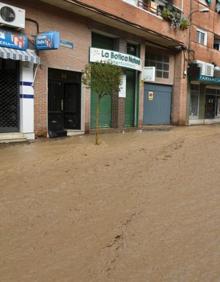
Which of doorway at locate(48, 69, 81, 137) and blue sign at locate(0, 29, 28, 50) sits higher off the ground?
blue sign at locate(0, 29, 28, 50)

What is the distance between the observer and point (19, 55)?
14.8m

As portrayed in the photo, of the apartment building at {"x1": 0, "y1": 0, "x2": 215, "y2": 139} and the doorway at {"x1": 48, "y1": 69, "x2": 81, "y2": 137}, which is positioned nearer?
the apartment building at {"x1": 0, "y1": 0, "x2": 215, "y2": 139}

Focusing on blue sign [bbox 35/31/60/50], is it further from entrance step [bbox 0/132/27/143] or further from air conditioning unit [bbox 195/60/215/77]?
air conditioning unit [bbox 195/60/215/77]

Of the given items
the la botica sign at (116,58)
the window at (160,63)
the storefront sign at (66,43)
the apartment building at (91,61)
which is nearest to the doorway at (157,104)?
the apartment building at (91,61)

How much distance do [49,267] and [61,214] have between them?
6.21 ft

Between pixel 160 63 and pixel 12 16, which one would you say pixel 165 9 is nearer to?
pixel 160 63

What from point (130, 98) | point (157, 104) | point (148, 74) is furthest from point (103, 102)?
point (157, 104)

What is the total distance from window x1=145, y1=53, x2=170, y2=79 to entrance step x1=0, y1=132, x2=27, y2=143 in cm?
1176

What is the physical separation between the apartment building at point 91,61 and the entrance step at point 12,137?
15 cm

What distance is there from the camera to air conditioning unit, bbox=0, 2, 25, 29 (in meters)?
14.4

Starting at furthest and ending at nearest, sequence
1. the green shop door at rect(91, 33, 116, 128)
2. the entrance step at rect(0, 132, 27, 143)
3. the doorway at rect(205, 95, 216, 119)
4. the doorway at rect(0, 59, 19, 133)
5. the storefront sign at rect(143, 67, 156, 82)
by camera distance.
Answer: the doorway at rect(205, 95, 216, 119)
the storefront sign at rect(143, 67, 156, 82)
the green shop door at rect(91, 33, 116, 128)
the doorway at rect(0, 59, 19, 133)
the entrance step at rect(0, 132, 27, 143)

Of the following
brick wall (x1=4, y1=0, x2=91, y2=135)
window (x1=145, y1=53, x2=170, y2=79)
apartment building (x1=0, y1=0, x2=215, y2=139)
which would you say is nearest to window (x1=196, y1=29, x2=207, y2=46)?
apartment building (x1=0, y1=0, x2=215, y2=139)

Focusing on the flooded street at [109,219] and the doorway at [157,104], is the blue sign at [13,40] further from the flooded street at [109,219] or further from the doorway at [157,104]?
the doorway at [157,104]

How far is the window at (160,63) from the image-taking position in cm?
2567
